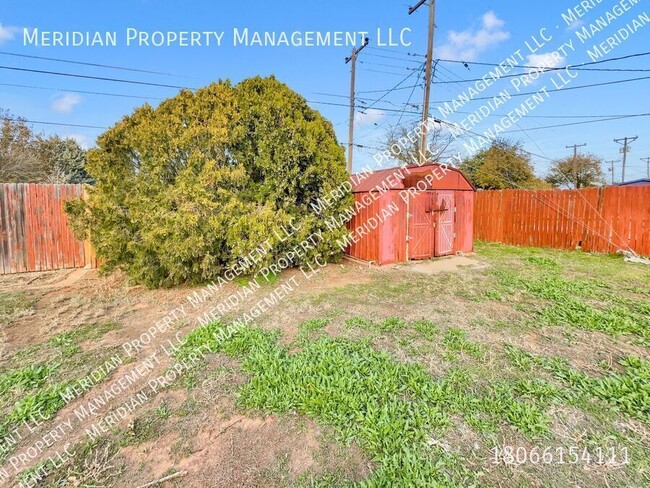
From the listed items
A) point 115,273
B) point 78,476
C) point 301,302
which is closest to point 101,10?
point 115,273

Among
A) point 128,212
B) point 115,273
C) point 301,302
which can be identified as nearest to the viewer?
point 301,302

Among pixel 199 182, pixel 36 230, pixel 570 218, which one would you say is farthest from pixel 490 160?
pixel 36 230

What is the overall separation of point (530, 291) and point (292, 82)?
18.7 feet

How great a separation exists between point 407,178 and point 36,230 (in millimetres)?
8144

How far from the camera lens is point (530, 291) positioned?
5043mm

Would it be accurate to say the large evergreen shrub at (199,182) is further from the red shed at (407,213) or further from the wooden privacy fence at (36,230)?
the red shed at (407,213)

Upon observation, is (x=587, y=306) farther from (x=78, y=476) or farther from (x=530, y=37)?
(x=530, y=37)

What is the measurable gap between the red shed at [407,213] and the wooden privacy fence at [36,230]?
20.8 ft

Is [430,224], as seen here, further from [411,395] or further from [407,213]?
[411,395]

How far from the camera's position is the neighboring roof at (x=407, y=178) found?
7168mm

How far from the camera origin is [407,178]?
7227 millimetres

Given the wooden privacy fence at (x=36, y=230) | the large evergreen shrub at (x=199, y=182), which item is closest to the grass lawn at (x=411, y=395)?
the large evergreen shrub at (x=199, y=182)

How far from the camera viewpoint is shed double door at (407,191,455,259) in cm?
755

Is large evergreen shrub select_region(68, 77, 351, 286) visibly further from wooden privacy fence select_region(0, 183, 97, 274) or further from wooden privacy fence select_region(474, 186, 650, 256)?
wooden privacy fence select_region(474, 186, 650, 256)
